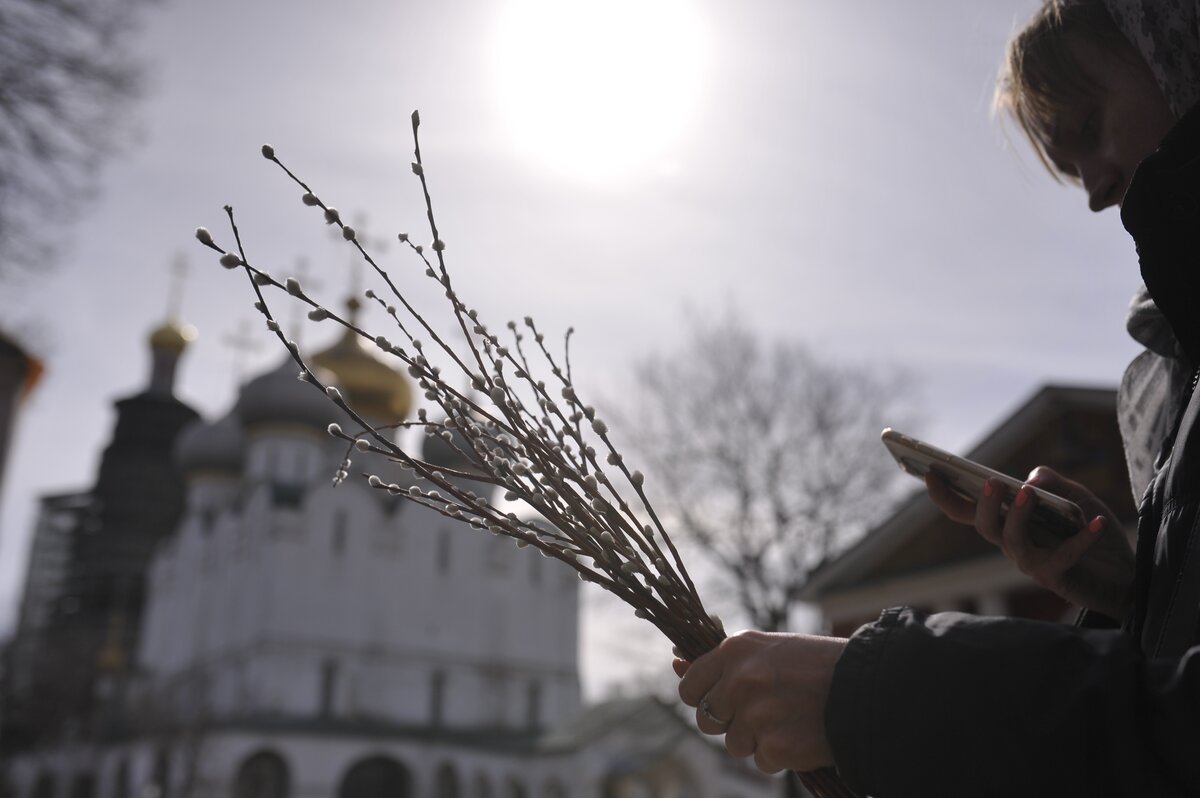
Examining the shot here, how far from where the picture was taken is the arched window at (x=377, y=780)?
31547mm

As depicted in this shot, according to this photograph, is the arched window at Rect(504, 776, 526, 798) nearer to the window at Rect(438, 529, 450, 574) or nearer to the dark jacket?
the window at Rect(438, 529, 450, 574)

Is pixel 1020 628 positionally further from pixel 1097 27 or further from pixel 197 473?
pixel 197 473

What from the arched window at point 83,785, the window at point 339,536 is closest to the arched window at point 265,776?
the window at point 339,536

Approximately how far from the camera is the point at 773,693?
1280 millimetres

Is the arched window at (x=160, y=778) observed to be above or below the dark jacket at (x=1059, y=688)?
above

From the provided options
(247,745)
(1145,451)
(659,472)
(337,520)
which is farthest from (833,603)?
(337,520)

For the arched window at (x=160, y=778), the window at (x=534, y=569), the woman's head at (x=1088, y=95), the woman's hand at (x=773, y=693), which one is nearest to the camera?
the woman's hand at (x=773, y=693)

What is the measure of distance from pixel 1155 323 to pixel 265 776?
107ft

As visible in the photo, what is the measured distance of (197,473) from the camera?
4088cm

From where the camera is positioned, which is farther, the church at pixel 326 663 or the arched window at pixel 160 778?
the arched window at pixel 160 778

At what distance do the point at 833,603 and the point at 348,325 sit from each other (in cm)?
1345

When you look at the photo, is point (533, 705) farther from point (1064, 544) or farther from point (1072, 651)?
point (1072, 651)

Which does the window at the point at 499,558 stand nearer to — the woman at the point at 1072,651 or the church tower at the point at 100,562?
the church tower at the point at 100,562

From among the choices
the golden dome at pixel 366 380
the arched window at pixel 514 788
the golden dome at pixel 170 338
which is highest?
the golden dome at pixel 170 338
